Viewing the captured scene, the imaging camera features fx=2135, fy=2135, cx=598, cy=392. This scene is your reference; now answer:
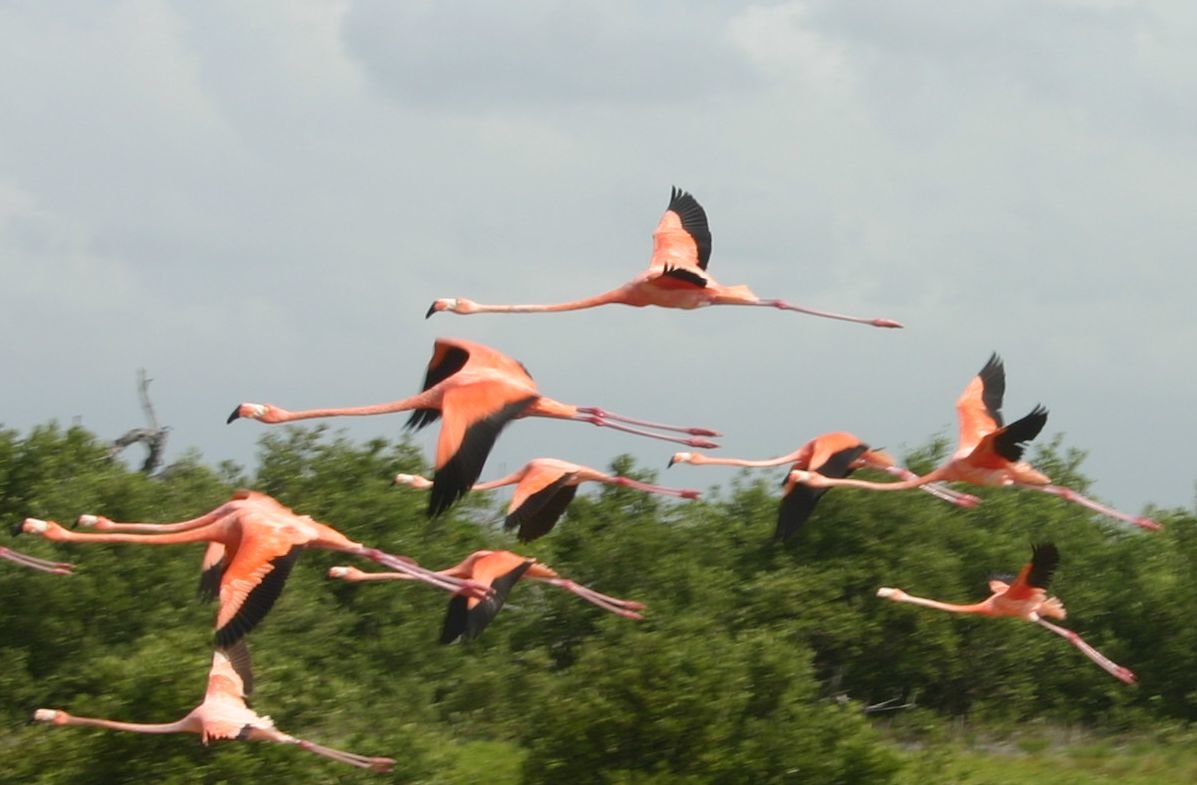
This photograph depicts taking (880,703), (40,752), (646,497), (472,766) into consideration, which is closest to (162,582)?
(472,766)

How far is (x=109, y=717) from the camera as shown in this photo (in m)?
17.2

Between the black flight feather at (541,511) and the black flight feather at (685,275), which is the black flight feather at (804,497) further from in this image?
the black flight feather at (685,275)

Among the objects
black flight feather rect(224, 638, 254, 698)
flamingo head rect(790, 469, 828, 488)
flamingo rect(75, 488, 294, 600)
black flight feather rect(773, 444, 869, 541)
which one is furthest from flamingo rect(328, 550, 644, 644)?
flamingo head rect(790, 469, 828, 488)

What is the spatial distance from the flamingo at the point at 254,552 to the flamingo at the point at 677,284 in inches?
105

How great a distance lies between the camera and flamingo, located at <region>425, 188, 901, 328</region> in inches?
608

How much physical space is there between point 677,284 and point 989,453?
2.80 meters

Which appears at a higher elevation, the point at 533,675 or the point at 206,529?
the point at 206,529

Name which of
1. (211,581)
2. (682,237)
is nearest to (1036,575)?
(682,237)

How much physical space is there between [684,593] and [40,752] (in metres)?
10.9

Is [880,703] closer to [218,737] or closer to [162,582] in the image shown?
[162,582]

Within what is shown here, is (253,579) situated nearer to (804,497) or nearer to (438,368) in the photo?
(438,368)

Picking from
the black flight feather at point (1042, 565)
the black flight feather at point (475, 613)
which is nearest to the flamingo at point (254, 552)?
the black flight feather at point (475, 613)

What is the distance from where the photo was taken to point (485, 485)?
17.3m

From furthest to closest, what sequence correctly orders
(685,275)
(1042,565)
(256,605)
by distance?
(1042,565) → (685,275) → (256,605)
